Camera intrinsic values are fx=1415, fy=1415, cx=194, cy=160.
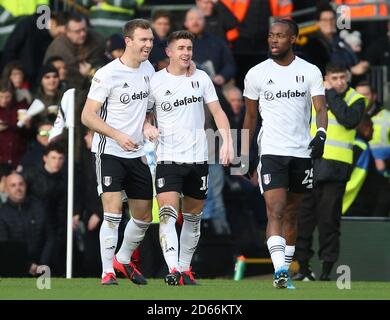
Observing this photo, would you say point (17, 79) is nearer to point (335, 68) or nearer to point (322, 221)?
point (335, 68)

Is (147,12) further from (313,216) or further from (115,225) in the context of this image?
(115,225)

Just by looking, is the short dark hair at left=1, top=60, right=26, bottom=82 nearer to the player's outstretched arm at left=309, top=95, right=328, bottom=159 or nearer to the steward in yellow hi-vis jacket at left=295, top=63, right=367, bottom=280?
the steward in yellow hi-vis jacket at left=295, top=63, right=367, bottom=280

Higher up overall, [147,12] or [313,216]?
[147,12]

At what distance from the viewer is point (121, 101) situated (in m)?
14.3

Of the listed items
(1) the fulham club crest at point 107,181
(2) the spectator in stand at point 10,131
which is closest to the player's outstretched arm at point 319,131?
(1) the fulham club crest at point 107,181

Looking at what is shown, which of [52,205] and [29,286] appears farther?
[52,205]

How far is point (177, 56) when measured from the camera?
14.4m

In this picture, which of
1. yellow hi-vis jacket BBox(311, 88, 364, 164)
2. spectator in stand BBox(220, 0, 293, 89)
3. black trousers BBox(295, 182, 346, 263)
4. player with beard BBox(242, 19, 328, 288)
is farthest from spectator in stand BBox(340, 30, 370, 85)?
player with beard BBox(242, 19, 328, 288)

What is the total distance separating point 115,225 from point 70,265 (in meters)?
2.68

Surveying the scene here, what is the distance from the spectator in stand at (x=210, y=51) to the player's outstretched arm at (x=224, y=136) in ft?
17.5

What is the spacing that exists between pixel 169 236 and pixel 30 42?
23.2ft

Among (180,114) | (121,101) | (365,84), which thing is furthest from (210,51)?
(121,101)

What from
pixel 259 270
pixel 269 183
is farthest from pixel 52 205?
pixel 269 183

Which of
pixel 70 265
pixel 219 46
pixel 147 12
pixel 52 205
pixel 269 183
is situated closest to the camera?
pixel 269 183
